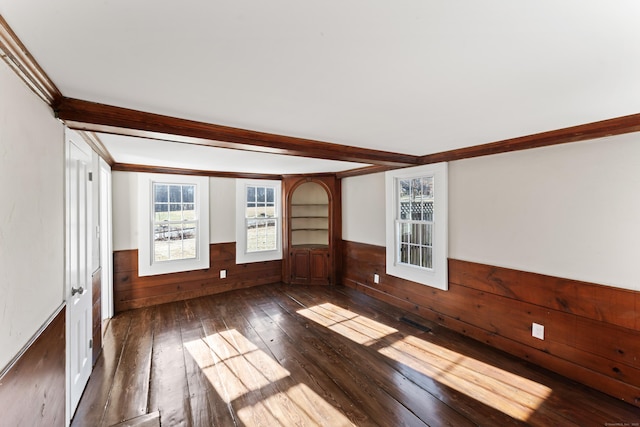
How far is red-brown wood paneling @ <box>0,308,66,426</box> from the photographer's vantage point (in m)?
1.07

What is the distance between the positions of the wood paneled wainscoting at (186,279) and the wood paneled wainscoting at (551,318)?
299cm

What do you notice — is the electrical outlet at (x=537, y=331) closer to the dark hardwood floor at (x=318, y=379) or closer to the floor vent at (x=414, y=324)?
the dark hardwood floor at (x=318, y=379)

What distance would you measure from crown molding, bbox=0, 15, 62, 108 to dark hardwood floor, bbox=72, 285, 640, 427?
222 centimetres

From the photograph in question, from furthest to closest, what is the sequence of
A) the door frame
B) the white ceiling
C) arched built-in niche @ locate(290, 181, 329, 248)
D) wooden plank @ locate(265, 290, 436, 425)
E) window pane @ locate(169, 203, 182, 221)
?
arched built-in niche @ locate(290, 181, 329, 248) → window pane @ locate(169, 203, 182, 221) → the door frame → wooden plank @ locate(265, 290, 436, 425) → the white ceiling

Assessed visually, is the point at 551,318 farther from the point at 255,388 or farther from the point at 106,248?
the point at 106,248

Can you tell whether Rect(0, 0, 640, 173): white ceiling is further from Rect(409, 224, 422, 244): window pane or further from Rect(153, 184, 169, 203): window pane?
Rect(153, 184, 169, 203): window pane

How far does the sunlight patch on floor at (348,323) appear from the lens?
3234 mm

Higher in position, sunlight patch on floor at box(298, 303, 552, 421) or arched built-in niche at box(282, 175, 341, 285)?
arched built-in niche at box(282, 175, 341, 285)

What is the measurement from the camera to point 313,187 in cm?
612

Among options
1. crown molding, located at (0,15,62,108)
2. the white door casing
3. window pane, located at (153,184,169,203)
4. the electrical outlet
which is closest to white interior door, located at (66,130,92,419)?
the white door casing

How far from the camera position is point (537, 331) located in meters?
2.63

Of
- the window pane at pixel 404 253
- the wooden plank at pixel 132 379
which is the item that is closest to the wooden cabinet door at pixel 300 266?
the window pane at pixel 404 253

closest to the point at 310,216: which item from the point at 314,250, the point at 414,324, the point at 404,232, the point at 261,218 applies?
the point at 314,250

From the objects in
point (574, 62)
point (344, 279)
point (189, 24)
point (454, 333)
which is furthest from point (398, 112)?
point (344, 279)
